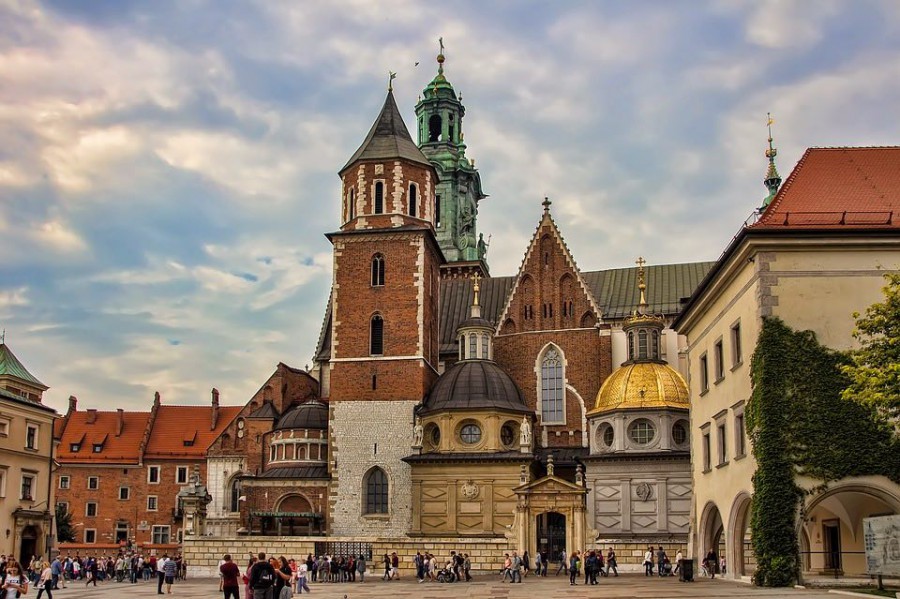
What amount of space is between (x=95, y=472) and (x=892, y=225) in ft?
203

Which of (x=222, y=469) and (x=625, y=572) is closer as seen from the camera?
(x=625, y=572)

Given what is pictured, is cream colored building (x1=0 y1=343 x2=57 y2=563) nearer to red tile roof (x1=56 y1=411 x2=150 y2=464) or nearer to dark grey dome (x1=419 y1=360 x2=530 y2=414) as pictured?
dark grey dome (x1=419 y1=360 x2=530 y2=414)

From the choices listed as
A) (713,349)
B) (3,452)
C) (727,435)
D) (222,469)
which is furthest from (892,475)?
(222,469)

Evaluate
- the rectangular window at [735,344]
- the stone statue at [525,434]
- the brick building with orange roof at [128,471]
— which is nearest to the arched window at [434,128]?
the brick building with orange roof at [128,471]

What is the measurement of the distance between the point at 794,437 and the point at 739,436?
3.31m

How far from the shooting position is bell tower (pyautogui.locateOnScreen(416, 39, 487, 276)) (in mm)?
86062

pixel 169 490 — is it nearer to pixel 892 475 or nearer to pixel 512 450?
pixel 512 450

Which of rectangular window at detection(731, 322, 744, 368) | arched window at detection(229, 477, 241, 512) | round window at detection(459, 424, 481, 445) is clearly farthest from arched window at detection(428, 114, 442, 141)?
rectangular window at detection(731, 322, 744, 368)

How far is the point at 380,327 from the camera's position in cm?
5566

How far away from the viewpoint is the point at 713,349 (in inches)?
1337

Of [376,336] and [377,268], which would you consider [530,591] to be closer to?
[376,336]

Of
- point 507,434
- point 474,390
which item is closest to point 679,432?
point 507,434

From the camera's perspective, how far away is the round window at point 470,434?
5288 cm

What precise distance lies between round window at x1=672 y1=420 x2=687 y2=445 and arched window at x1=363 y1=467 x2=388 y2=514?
→ 1408 cm
